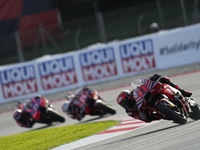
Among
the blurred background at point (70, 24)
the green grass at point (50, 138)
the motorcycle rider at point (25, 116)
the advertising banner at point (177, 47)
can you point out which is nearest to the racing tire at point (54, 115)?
the motorcycle rider at point (25, 116)

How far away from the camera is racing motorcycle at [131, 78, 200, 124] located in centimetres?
598

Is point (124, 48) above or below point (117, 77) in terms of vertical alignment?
above

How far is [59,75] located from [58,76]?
7 centimetres

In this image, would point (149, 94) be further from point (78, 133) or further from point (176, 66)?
point (176, 66)

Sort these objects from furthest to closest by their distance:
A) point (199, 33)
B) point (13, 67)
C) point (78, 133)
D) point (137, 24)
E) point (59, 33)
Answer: point (59, 33)
point (137, 24)
point (13, 67)
point (199, 33)
point (78, 133)

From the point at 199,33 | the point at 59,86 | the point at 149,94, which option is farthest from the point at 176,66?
the point at 149,94

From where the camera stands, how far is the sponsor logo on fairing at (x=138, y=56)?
58.5 ft

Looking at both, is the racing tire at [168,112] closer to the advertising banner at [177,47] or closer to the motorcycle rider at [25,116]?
the motorcycle rider at [25,116]

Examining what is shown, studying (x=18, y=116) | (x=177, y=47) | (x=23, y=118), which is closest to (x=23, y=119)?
(x=23, y=118)

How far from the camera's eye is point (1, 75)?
18375 millimetres

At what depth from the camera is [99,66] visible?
1831cm

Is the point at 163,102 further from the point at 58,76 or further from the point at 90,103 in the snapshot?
the point at 58,76

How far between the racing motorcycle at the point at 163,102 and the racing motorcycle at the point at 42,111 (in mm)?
4926

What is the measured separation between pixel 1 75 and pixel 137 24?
24.7ft
